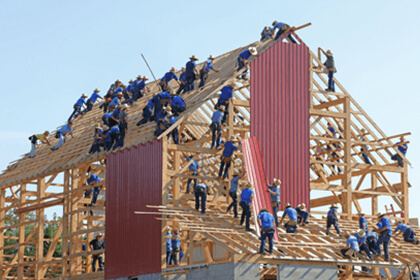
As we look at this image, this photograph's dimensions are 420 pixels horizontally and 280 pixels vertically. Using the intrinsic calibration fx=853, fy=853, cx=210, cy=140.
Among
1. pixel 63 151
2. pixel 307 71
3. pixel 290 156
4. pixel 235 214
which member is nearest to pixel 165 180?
pixel 235 214

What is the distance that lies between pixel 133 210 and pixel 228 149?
165 inches

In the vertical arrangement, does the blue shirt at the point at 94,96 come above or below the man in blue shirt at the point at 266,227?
above

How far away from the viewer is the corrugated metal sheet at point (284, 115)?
1202 inches

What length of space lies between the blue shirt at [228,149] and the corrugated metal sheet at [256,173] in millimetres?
385

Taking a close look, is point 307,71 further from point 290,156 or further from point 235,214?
point 235,214

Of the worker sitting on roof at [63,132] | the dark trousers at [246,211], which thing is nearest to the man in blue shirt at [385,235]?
the dark trousers at [246,211]

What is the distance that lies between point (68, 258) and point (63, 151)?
5859mm

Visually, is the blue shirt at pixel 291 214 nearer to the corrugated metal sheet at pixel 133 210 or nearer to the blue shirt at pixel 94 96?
the corrugated metal sheet at pixel 133 210

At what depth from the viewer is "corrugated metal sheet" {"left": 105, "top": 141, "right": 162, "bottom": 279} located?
28359 millimetres

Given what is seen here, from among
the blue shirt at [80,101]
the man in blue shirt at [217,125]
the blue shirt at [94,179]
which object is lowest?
the blue shirt at [94,179]

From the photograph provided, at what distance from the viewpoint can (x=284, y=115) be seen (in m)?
31.4

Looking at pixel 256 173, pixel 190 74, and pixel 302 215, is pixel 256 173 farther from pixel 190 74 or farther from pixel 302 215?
pixel 190 74

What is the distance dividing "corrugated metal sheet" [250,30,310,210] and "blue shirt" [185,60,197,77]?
317 centimetres

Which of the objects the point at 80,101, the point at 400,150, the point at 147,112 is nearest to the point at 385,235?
the point at 400,150
